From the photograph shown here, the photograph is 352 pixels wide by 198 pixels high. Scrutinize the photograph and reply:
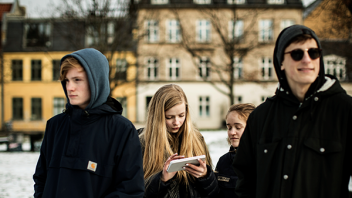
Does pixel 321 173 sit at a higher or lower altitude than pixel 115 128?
lower

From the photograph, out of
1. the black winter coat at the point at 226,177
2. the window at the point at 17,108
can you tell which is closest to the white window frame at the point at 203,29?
the window at the point at 17,108

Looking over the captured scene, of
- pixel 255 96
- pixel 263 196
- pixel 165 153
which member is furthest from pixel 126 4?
pixel 255 96

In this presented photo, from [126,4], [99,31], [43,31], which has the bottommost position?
[99,31]

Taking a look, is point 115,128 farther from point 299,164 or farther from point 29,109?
point 29,109

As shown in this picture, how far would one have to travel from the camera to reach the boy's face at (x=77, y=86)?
207cm

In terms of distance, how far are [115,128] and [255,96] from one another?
93.3 ft

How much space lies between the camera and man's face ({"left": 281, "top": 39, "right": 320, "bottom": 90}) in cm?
171

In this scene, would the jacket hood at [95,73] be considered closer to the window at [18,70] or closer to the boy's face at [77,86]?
the boy's face at [77,86]

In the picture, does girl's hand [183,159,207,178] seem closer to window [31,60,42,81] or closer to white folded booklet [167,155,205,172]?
white folded booklet [167,155,205,172]

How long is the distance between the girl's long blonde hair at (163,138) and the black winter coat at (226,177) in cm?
15

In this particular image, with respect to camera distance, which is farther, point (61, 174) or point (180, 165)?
point (180, 165)

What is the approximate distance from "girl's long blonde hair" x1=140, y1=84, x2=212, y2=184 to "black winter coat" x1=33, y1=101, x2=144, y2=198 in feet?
2.09

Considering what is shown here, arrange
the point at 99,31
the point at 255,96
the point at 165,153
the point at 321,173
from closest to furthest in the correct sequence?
the point at 321,173
the point at 165,153
the point at 99,31
the point at 255,96

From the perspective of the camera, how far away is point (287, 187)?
1.67 meters
